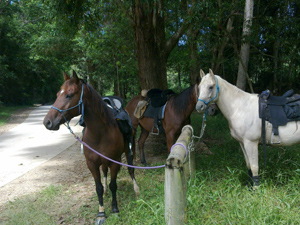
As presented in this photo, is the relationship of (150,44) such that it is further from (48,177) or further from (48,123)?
(48,123)

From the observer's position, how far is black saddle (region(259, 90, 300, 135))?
3.18 meters

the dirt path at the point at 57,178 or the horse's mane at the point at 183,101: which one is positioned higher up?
the horse's mane at the point at 183,101

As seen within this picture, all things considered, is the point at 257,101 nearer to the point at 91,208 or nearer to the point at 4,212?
the point at 91,208

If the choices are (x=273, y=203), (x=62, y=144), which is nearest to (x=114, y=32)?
(x=62, y=144)

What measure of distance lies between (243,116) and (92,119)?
2176mm

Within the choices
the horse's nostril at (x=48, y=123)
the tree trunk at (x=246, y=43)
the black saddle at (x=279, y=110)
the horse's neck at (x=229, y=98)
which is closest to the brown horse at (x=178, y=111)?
the horse's neck at (x=229, y=98)

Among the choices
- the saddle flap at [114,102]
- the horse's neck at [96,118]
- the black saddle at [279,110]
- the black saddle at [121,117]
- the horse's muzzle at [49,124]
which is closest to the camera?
the horse's muzzle at [49,124]

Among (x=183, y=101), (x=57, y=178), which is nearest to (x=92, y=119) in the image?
(x=183, y=101)

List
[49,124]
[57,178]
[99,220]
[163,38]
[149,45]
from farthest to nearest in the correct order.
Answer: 1. [163,38]
2. [149,45]
3. [57,178]
4. [99,220]
5. [49,124]

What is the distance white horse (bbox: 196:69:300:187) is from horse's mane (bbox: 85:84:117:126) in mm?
1322

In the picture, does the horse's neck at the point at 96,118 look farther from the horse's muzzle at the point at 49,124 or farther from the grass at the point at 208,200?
the grass at the point at 208,200

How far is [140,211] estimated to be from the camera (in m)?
3.09

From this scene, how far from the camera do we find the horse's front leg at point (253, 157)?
10.6 ft

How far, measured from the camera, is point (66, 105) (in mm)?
2732
